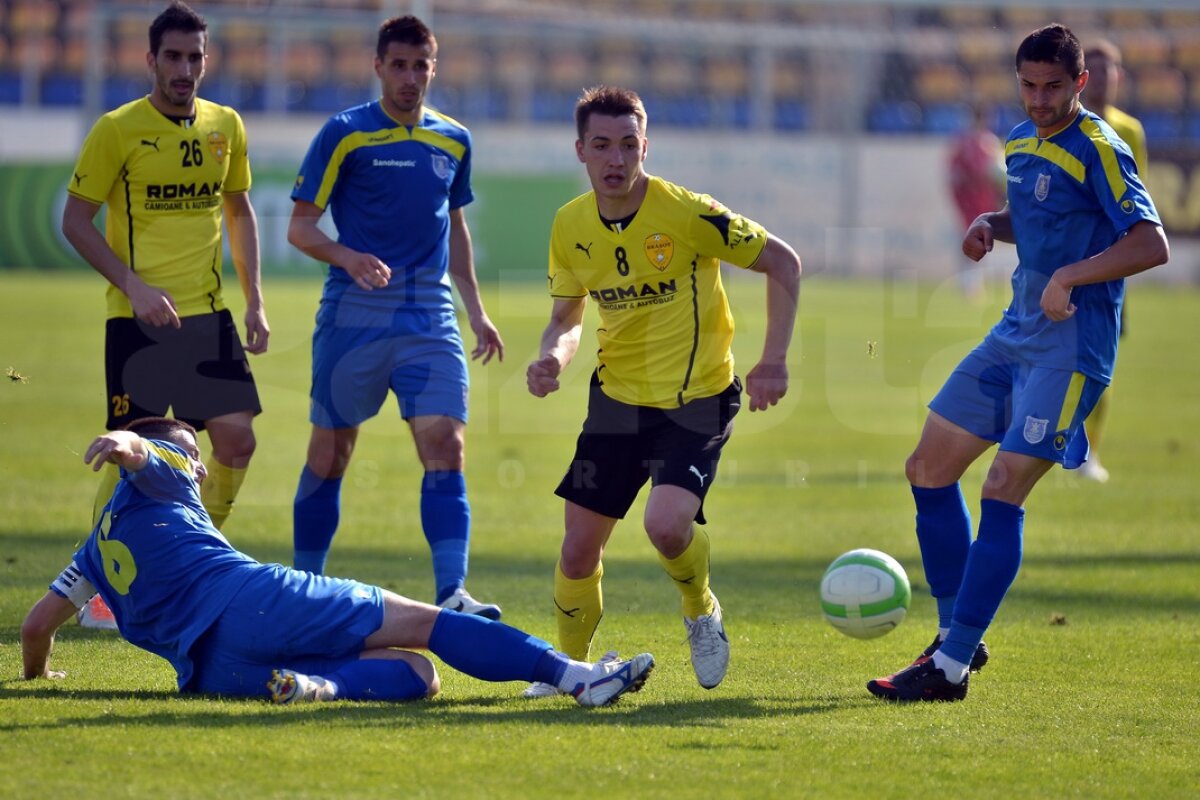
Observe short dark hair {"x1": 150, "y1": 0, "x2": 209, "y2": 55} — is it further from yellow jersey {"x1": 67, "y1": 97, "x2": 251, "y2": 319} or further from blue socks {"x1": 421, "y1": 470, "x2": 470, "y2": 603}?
blue socks {"x1": 421, "y1": 470, "x2": 470, "y2": 603}

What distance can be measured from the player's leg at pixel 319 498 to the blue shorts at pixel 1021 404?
256 cm

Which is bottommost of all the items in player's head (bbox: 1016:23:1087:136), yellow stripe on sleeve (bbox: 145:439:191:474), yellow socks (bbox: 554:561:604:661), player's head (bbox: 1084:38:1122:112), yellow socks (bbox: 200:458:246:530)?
yellow socks (bbox: 554:561:604:661)

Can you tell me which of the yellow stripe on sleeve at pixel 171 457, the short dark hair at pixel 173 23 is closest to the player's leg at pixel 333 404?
the short dark hair at pixel 173 23

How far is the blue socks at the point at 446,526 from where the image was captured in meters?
6.43

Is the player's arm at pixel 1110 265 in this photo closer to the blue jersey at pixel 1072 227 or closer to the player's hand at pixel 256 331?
the blue jersey at pixel 1072 227

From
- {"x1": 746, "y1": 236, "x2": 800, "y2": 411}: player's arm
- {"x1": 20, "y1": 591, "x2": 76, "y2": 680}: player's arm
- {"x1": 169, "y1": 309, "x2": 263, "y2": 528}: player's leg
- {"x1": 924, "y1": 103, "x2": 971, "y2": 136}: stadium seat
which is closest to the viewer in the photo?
{"x1": 20, "y1": 591, "x2": 76, "y2": 680}: player's arm

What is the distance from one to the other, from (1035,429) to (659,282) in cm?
133

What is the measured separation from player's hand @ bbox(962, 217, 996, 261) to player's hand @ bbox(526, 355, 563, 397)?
5.19ft

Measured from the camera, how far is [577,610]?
18.0 ft

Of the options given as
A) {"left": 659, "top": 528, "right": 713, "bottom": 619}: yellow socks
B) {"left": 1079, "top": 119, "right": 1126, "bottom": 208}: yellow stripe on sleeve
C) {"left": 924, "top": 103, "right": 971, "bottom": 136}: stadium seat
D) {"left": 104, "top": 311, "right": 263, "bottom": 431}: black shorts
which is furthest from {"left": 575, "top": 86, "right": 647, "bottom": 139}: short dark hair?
{"left": 924, "top": 103, "right": 971, "bottom": 136}: stadium seat

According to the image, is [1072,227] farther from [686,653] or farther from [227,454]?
[227,454]

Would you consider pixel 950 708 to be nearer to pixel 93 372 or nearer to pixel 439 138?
pixel 439 138

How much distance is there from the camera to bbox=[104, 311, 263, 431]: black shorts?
6.46 metres

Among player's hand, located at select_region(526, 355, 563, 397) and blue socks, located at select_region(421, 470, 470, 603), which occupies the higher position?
player's hand, located at select_region(526, 355, 563, 397)
